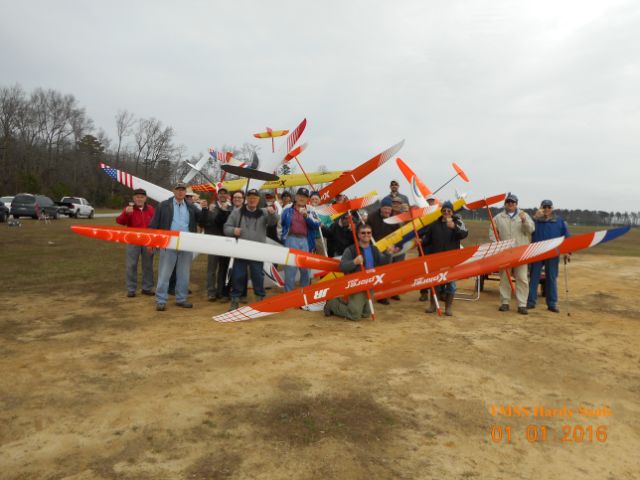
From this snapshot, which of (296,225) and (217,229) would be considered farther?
(217,229)

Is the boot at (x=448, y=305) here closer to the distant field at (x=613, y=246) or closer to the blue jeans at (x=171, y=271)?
the blue jeans at (x=171, y=271)

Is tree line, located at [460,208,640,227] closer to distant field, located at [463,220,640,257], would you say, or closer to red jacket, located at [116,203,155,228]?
distant field, located at [463,220,640,257]

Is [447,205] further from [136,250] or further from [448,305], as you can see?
[136,250]

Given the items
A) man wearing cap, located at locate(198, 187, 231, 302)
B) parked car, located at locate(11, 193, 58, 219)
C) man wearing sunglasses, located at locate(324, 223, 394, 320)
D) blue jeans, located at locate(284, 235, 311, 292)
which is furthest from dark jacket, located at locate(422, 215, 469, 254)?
parked car, located at locate(11, 193, 58, 219)

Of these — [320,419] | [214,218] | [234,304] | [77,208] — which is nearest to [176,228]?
[214,218]

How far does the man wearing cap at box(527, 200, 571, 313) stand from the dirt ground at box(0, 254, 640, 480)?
3.03 ft

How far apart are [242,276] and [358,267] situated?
1.84 metres

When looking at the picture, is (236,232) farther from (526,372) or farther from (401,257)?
(526,372)

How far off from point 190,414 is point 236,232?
3.14 m

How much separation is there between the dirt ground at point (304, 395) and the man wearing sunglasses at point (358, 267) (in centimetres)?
29

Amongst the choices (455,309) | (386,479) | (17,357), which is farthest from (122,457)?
(455,309)

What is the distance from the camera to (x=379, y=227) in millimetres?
7121

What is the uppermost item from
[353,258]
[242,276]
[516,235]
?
[516,235]
